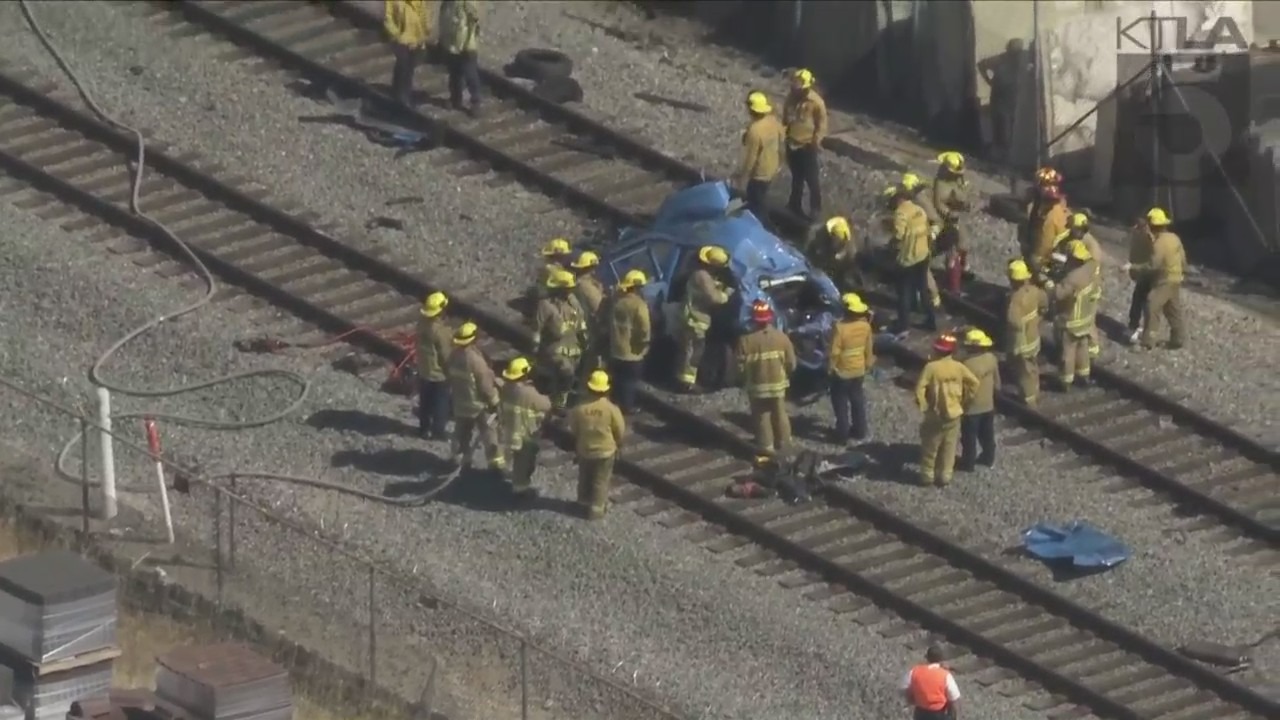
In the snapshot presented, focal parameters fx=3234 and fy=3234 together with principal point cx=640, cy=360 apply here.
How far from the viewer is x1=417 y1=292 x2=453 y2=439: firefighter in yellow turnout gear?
26094 mm

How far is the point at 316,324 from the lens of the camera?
27891 millimetres

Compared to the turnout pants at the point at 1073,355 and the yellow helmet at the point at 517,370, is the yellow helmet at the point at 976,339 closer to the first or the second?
the turnout pants at the point at 1073,355

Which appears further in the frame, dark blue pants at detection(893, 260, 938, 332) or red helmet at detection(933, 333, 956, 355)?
dark blue pants at detection(893, 260, 938, 332)

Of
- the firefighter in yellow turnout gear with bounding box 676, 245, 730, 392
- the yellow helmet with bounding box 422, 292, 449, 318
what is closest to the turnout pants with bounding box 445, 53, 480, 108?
the firefighter in yellow turnout gear with bounding box 676, 245, 730, 392

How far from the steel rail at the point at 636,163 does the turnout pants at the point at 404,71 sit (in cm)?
13

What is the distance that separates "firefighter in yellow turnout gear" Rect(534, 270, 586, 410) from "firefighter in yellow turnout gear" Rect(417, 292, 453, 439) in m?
0.82

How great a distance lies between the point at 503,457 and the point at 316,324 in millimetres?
3000

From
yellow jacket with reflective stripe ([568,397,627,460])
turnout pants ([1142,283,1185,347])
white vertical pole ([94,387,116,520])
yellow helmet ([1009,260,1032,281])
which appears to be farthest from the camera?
turnout pants ([1142,283,1185,347])

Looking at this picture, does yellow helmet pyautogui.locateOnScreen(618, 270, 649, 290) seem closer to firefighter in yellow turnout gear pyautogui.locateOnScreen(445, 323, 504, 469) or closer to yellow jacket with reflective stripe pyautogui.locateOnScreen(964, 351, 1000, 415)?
firefighter in yellow turnout gear pyautogui.locateOnScreen(445, 323, 504, 469)

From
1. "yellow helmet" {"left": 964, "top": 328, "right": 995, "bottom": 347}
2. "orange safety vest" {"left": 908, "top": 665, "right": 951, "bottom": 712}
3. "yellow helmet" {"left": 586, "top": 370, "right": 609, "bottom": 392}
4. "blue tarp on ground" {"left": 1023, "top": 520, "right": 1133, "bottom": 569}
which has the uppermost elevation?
"yellow helmet" {"left": 586, "top": 370, "right": 609, "bottom": 392}

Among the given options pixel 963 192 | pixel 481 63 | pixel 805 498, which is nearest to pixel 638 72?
pixel 481 63

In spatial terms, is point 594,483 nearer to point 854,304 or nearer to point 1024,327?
point 854,304

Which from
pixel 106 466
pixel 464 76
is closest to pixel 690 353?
pixel 464 76

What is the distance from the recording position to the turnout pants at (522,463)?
2541cm
